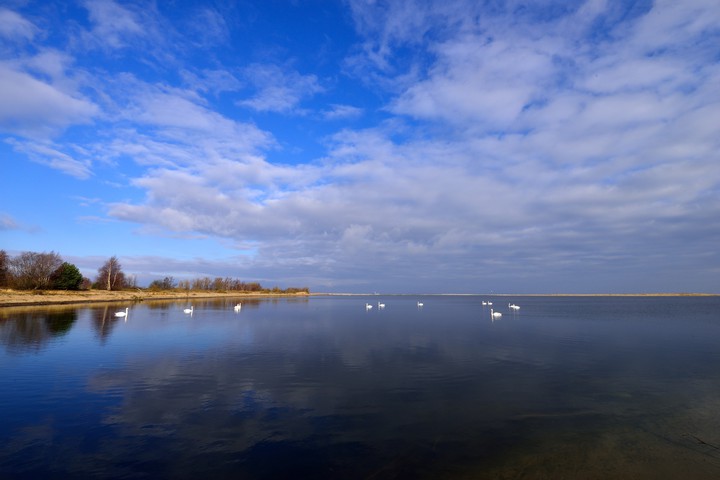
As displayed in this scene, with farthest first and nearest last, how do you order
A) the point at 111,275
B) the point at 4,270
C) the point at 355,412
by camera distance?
the point at 111,275, the point at 4,270, the point at 355,412

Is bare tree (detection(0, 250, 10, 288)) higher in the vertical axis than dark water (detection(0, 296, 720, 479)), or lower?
higher

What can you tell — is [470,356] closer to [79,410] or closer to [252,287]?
[79,410]

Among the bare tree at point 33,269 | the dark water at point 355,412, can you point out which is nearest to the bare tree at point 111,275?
the bare tree at point 33,269

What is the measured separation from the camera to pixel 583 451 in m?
10.4

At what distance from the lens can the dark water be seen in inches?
373

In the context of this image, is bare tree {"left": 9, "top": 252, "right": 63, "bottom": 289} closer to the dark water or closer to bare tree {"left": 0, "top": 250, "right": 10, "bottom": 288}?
bare tree {"left": 0, "top": 250, "right": 10, "bottom": 288}

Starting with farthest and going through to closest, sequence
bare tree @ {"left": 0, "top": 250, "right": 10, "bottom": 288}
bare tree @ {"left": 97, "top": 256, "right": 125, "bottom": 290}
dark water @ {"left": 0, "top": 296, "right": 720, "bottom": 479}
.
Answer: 1. bare tree @ {"left": 97, "top": 256, "right": 125, "bottom": 290}
2. bare tree @ {"left": 0, "top": 250, "right": 10, "bottom": 288}
3. dark water @ {"left": 0, "top": 296, "right": 720, "bottom": 479}

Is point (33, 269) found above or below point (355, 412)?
above

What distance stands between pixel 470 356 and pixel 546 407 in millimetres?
10449

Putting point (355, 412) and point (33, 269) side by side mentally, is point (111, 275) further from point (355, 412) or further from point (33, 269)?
point (355, 412)

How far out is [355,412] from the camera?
13398 millimetres

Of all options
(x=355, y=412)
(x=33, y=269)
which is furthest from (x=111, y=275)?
(x=355, y=412)

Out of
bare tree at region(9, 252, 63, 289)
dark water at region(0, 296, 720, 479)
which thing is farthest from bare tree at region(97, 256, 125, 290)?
dark water at region(0, 296, 720, 479)

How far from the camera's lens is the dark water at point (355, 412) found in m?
9.48
